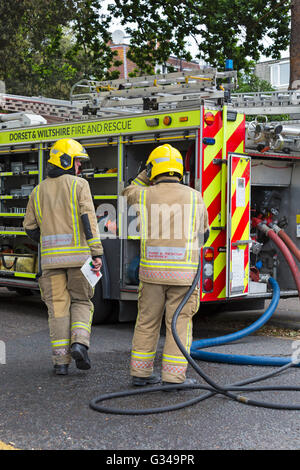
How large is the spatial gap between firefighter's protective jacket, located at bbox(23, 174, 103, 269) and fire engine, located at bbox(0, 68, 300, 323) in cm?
155

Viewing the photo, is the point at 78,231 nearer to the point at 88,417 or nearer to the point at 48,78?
the point at 88,417

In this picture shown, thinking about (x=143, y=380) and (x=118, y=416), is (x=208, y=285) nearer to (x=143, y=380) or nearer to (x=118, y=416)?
(x=143, y=380)

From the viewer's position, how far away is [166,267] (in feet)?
16.0

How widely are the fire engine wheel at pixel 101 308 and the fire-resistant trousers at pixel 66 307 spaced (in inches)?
75.5

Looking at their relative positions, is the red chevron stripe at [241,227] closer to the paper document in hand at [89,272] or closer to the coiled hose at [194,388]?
the paper document in hand at [89,272]

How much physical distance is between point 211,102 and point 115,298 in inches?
92.0

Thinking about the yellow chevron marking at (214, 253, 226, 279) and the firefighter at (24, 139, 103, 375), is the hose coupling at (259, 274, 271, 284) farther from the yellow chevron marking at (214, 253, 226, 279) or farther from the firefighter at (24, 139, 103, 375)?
the firefighter at (24, 139, 103, 375)

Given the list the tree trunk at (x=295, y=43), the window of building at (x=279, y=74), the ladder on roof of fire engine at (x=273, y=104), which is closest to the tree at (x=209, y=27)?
the tree trunk at (x=295, y=43)

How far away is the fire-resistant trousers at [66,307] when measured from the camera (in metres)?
5.39

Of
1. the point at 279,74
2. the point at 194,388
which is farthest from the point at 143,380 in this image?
the point at 279,74

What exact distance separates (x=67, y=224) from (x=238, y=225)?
81.4 inches

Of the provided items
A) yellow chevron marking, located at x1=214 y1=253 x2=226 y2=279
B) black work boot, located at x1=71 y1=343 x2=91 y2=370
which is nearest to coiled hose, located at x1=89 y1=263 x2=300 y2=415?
black work boot, located at x1=71 y1=343 x2=91 y2=370
